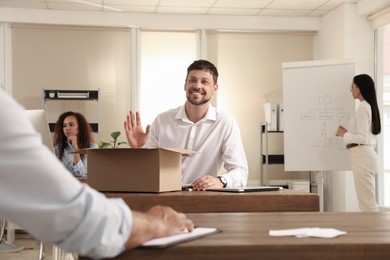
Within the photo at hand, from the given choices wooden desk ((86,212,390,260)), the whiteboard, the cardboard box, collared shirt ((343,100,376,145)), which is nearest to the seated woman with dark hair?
the whiteboard

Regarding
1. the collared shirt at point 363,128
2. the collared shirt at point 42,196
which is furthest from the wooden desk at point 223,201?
the collared shirt at point 363,128

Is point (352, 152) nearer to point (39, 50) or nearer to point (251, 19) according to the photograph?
point (251, 19)

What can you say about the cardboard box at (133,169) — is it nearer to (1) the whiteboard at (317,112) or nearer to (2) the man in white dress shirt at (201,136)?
(2) the man in white dress shirt at (201,136)

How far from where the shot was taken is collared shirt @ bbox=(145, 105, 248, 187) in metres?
3.11

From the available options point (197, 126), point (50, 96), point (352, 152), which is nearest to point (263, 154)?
point (352, 152)

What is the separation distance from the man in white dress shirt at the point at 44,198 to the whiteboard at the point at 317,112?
17.5ft

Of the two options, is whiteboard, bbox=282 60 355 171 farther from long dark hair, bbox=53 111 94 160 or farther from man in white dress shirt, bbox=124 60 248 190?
man in white dress shirt, bbox=124 60 248 190

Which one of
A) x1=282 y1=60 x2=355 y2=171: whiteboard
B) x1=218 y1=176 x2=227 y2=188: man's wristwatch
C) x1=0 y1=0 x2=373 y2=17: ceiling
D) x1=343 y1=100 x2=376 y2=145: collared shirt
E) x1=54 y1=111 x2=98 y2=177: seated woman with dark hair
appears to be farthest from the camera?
x1=0 y1=0 x2=373 y2=17: ceiling

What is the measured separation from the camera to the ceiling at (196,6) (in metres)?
6.48

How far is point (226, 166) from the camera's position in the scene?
307cm

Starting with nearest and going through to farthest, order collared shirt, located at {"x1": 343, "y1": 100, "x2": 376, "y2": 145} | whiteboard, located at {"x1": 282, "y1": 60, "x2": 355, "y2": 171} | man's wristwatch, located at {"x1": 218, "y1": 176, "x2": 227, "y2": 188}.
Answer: man's wristwatch, located at {"x1": 218, "y1": 176, "x2": 227, "y2": 188} → collared shirt, located at {"x1": 343, "y1": 100, "x2": 376, "y2": 145} → whiteboard, located at {"x1": 282, "y1": 60, "x2": 355, "y2": 171}

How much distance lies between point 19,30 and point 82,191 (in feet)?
20.7

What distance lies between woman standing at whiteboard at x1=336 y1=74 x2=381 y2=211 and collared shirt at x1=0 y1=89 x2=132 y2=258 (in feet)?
16.1

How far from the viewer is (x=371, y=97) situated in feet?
18.2
